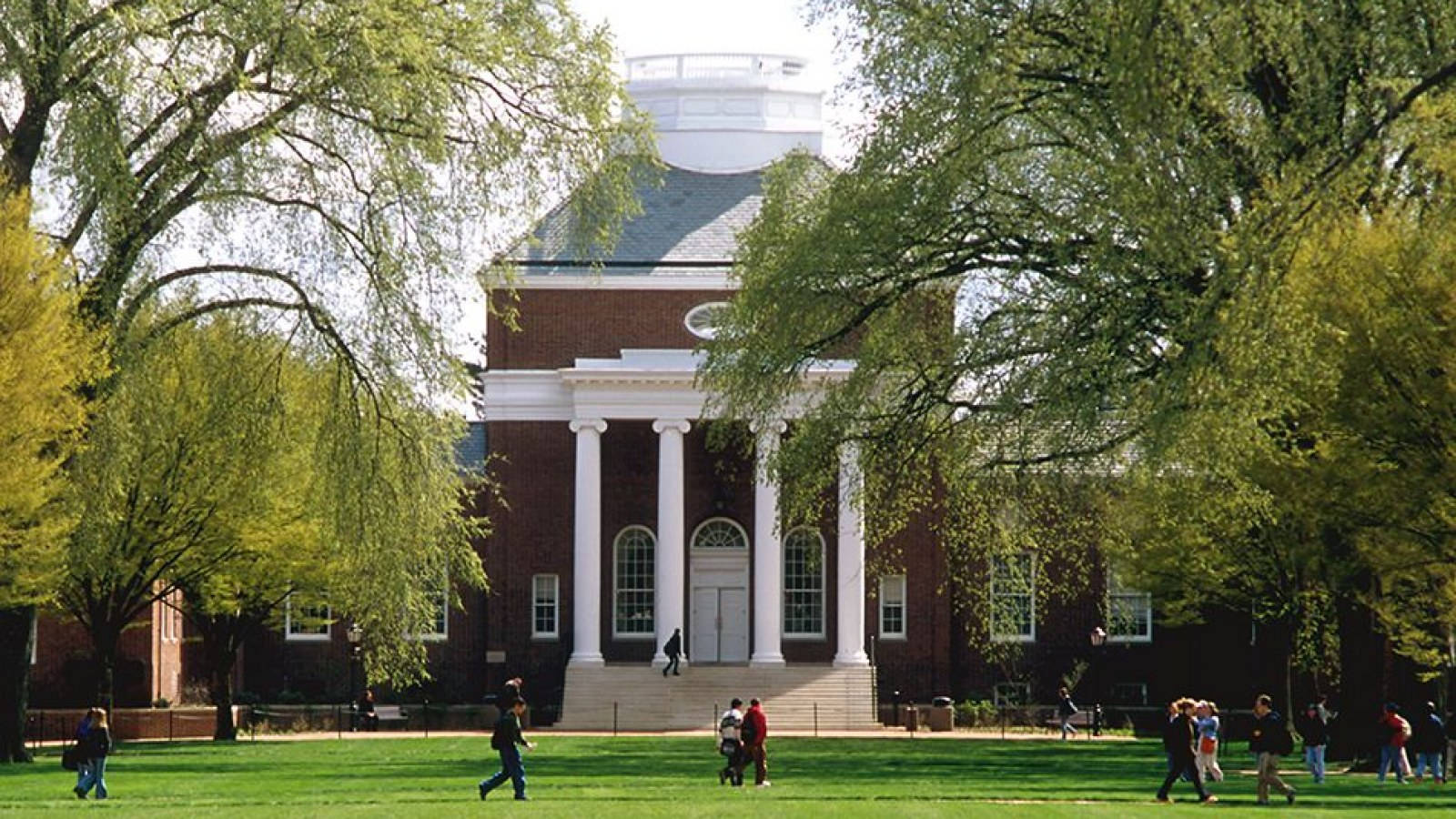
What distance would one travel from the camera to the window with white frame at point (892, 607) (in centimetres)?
6612

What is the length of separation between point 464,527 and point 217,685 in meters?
17.0

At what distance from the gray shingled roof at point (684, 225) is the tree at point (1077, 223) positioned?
2496 centimetres

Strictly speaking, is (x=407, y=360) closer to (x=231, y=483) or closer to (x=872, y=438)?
(x=872, y=438)

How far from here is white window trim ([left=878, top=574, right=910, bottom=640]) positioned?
65938 millimetres

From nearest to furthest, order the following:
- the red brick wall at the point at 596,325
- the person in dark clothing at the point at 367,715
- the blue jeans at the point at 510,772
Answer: the blue jeans at the point at 510,772, the person in dark clothing at the point at 367,715, the red brick wall at the point at 596,325

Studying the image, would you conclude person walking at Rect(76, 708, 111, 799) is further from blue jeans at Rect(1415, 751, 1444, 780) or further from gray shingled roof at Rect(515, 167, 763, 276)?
gray shingled roof at Rect(515, 167, 763, 276)

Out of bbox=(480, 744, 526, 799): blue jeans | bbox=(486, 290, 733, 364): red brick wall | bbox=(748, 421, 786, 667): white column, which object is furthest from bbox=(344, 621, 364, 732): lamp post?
bbox=(480, 744, 526, 799): blue jeans

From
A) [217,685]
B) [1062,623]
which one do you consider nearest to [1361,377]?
[217,685]

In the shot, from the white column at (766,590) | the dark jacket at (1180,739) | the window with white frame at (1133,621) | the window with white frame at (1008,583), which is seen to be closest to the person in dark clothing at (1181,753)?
the dark jacket at (1180,739)

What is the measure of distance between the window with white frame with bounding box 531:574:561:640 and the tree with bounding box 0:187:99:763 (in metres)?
32.4

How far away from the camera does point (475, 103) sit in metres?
33.9

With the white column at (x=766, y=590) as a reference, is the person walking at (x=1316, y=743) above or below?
below

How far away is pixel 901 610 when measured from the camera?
6656 centimetres

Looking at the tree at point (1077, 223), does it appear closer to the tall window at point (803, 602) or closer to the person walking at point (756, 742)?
the person walking at point (756, 742)
